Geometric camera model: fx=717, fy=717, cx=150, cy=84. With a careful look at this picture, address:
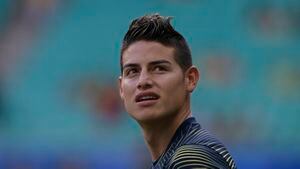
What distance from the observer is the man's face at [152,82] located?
161cm

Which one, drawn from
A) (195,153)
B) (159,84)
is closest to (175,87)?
(159,84)

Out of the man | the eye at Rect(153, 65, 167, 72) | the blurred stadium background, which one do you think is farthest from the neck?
the blurred stadium background

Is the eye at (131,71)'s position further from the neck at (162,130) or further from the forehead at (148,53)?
the neck at (162,130)

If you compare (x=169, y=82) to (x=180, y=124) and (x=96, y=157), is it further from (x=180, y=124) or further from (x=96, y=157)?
(x=96, y=157)

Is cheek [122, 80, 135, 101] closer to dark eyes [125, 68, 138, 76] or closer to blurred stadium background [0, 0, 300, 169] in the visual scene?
dark eyes [125, 68, 138, 76]

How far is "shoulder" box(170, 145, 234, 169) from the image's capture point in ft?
4.50

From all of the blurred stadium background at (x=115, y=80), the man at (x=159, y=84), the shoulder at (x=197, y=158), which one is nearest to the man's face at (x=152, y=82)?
the man at (x=159, y=84)

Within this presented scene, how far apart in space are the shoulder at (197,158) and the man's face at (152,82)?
7.2 inches

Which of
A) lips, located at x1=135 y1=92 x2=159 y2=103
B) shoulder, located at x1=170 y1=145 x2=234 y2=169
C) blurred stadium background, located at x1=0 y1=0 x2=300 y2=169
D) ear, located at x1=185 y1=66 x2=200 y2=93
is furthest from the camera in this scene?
blurred stadium background, located at x1=0 y1=0 x2=300 y2=169

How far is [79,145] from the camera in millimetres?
4578

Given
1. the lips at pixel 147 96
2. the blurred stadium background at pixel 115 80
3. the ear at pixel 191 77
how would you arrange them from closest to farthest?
the lips at pixel 147 96
the ear at pixel 191 77
the blurred stadium background at pixel 115 80

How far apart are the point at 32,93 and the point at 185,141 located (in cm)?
327

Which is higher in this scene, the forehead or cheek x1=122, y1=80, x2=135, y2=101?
the forehead

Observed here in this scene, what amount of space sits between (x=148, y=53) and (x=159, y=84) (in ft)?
0.28
